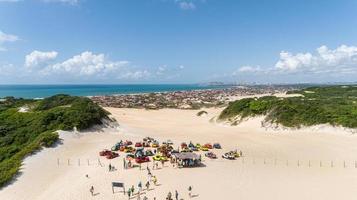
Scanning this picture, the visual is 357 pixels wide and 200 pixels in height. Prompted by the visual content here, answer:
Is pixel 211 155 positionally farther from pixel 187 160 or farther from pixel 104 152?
pixel 104 152

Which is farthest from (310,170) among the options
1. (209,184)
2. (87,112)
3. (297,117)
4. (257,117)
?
(87,112)

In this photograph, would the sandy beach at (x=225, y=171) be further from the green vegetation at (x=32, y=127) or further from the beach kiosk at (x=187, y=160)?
the green vegetation at (x=32, y=127)

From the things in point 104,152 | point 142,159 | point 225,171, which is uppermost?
point 104,152

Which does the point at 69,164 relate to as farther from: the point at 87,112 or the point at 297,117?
the point at 297,117

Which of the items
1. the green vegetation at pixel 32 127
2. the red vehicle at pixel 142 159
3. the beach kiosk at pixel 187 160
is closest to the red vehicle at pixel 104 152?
the red vehicle at pixel 142 159

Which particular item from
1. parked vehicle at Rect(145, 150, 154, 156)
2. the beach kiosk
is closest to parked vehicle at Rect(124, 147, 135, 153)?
parked vehicle at Rect(145, 150, 154, 156)

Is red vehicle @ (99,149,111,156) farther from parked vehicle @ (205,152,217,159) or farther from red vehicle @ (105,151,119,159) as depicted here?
parked vehicle @ (205,152,217,159)

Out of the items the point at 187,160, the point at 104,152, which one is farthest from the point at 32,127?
the point at 187,160
